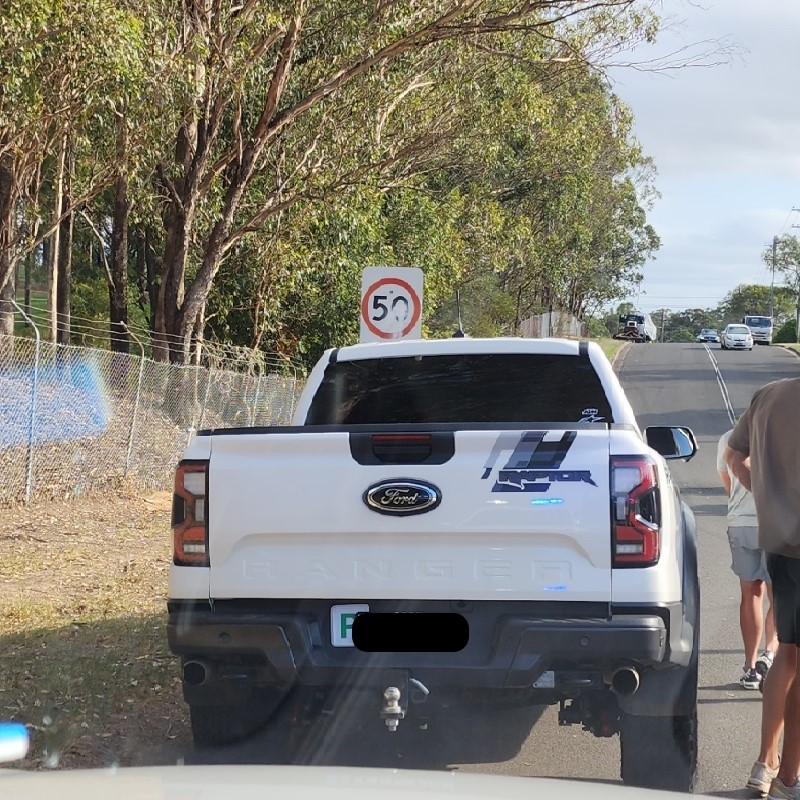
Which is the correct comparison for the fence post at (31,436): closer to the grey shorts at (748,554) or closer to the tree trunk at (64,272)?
the grey shorts at (748,554)

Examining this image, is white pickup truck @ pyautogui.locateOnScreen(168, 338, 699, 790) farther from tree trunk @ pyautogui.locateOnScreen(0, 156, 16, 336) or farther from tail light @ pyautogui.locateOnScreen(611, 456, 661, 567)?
tree trunk @ pyautogui.locateOnScreen(0, 156, 16, 336)

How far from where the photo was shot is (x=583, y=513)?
4254 mm

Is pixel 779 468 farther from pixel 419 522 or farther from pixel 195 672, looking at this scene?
pixel 195 672

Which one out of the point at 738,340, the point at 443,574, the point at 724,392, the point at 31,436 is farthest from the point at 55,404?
the point at 738,340

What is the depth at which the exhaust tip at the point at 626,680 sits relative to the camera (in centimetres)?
429

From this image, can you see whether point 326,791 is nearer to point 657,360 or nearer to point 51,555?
point 51,555

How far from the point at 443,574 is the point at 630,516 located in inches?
28.2

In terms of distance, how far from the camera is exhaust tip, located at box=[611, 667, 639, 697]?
429 centimetres

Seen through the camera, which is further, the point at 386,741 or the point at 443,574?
the point at 386,741

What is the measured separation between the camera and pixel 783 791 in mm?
4680

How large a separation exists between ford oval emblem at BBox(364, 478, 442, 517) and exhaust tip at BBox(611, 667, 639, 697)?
90cm

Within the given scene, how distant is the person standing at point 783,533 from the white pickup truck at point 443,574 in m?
0.42

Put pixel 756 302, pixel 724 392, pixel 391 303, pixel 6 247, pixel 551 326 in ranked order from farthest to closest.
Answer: pixel 756 302 < pixel 551 326 < pixel 724 392 < pixel 6 247 < pixel 391 303

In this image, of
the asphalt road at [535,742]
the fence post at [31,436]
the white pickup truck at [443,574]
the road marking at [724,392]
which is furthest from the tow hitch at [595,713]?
the road marking at [724,392]
